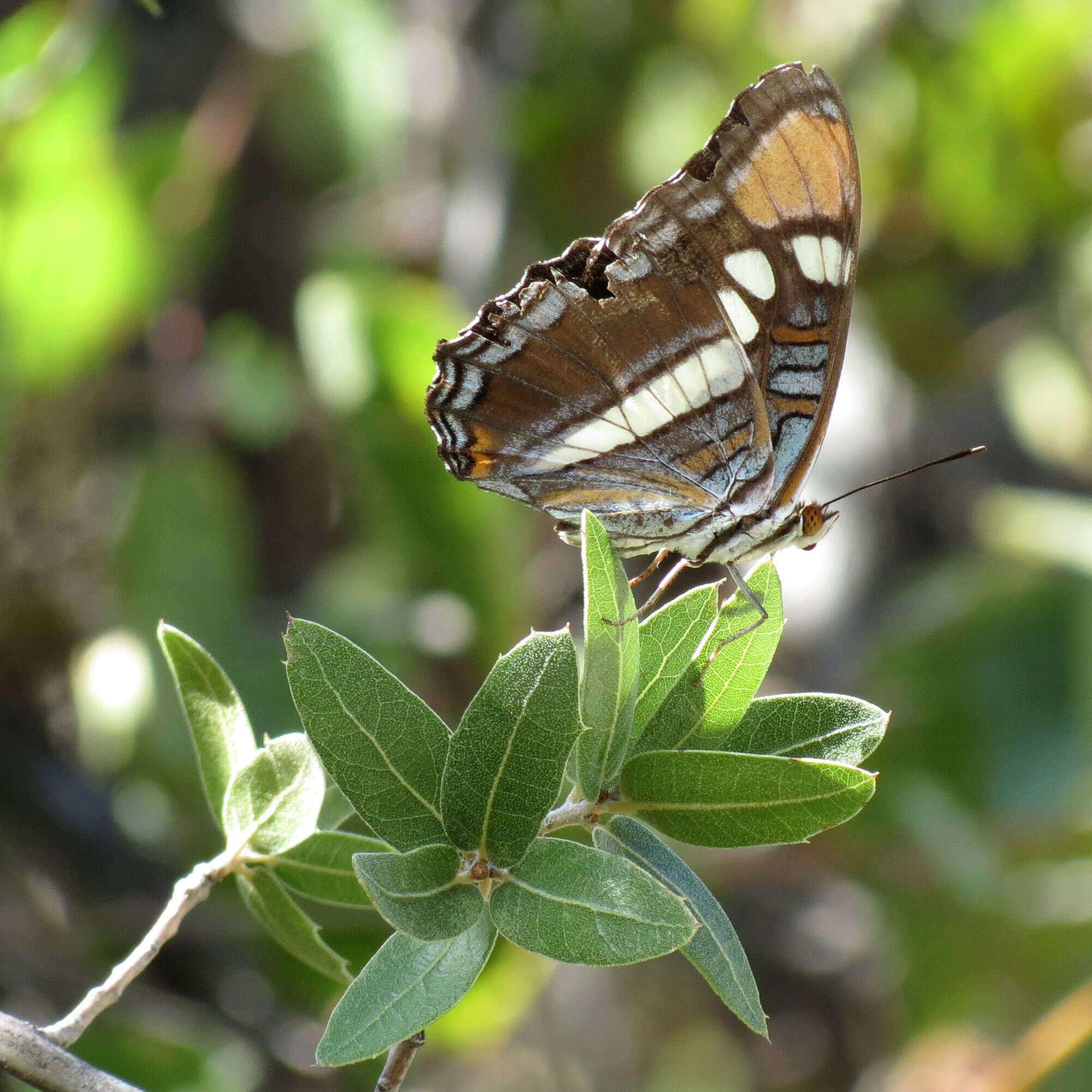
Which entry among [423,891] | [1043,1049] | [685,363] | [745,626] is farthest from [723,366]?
[1043,1049]

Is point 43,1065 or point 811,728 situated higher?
point 43,1065

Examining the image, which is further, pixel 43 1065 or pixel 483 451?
pixel 483 451

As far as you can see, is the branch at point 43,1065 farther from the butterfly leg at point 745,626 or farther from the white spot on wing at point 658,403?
the white spot on wing at point 658,403

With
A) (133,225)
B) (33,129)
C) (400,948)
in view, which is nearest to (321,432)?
(133,225)

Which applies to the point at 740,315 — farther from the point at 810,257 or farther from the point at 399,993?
the point at 399,993

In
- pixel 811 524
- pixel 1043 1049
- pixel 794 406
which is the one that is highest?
pixel 794 406

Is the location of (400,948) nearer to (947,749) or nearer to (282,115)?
(947,749)
